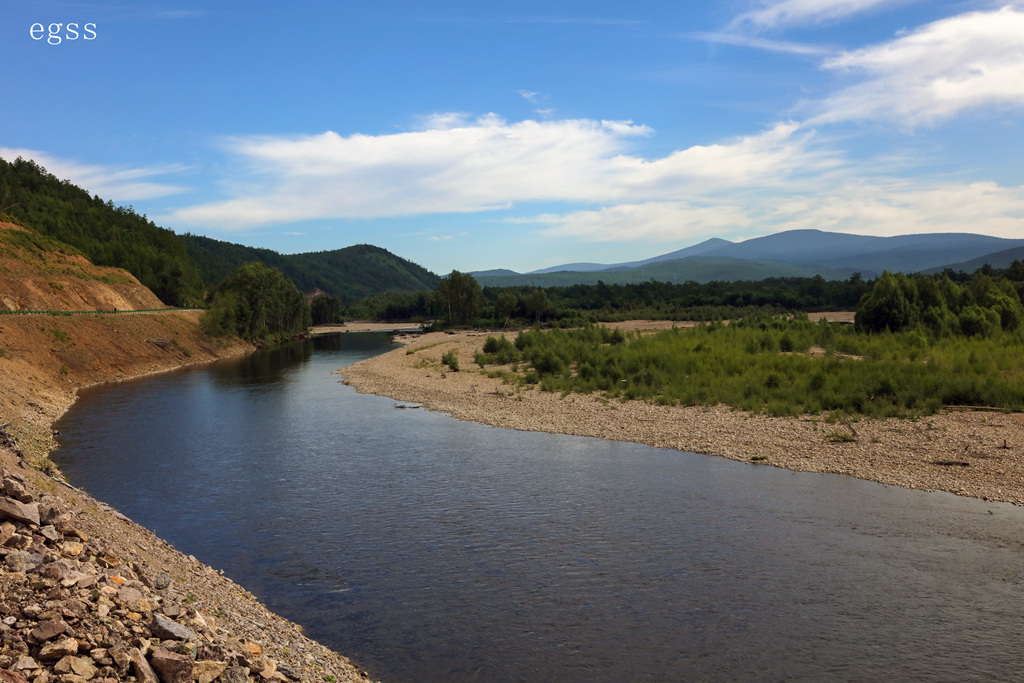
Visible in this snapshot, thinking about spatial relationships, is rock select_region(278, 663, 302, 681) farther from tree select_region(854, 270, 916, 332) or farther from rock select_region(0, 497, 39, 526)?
tree select_region(854, 270, 916, 332)

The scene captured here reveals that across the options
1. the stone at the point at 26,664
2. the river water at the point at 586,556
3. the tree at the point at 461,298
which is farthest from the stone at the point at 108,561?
the tree at the point at 461,298

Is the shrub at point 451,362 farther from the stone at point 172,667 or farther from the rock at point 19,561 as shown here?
the stone at point 172,667

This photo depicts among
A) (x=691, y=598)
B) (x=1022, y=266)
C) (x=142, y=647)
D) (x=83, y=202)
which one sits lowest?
(x=691, y=598)

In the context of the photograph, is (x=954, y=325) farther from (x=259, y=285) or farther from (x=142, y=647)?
(x=259, y=285)

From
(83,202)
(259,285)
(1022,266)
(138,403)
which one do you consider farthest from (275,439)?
(83,202)

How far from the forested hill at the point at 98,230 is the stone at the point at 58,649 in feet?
297

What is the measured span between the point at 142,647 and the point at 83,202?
140 m

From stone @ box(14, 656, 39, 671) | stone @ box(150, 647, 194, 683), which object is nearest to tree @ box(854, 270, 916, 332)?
stone @ box(150, 647, 194, 683)

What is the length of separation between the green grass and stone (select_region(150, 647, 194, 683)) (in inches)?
1084

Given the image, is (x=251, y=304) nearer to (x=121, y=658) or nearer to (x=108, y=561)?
(x=108, y=561)

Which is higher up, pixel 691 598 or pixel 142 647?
pixel 142 647

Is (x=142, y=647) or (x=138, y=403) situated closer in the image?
(x=142, y=647)

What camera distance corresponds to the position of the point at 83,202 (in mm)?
123375

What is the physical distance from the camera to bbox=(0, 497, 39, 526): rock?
10.5 metres
